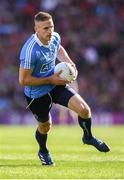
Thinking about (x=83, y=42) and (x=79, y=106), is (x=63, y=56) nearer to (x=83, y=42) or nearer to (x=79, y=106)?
(x=79, y=106)

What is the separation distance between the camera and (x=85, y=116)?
10750 mm

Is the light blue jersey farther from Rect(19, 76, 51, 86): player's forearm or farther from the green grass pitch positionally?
the green grass pitch

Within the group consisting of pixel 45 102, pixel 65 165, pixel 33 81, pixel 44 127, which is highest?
pixel 33 81

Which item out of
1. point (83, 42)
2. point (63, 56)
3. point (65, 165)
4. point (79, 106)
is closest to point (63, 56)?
point (63, 56)

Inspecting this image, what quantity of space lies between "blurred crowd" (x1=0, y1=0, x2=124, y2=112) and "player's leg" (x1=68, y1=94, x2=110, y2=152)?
17540 millimetres

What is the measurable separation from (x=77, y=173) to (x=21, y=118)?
64.8 feet

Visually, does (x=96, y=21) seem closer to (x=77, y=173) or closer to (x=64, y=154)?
(x=64, y=154)

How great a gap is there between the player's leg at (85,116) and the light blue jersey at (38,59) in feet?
1.70

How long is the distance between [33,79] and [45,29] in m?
0.76

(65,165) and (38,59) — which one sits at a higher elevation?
(38,59)

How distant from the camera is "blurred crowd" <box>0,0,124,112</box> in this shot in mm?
28781

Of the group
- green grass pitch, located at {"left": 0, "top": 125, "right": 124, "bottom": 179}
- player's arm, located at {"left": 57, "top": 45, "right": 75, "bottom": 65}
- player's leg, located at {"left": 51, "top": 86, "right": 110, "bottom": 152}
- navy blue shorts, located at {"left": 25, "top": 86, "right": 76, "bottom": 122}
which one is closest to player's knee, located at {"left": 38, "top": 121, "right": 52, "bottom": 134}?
navy blue shorts, located at {"left": 25, "top": 86, "right": 76, "bottom": 122}

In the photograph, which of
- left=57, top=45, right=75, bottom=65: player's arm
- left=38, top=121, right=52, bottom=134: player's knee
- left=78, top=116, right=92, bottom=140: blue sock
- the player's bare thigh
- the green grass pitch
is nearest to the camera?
the green grass pitch

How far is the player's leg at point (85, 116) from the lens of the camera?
34.6 feet
